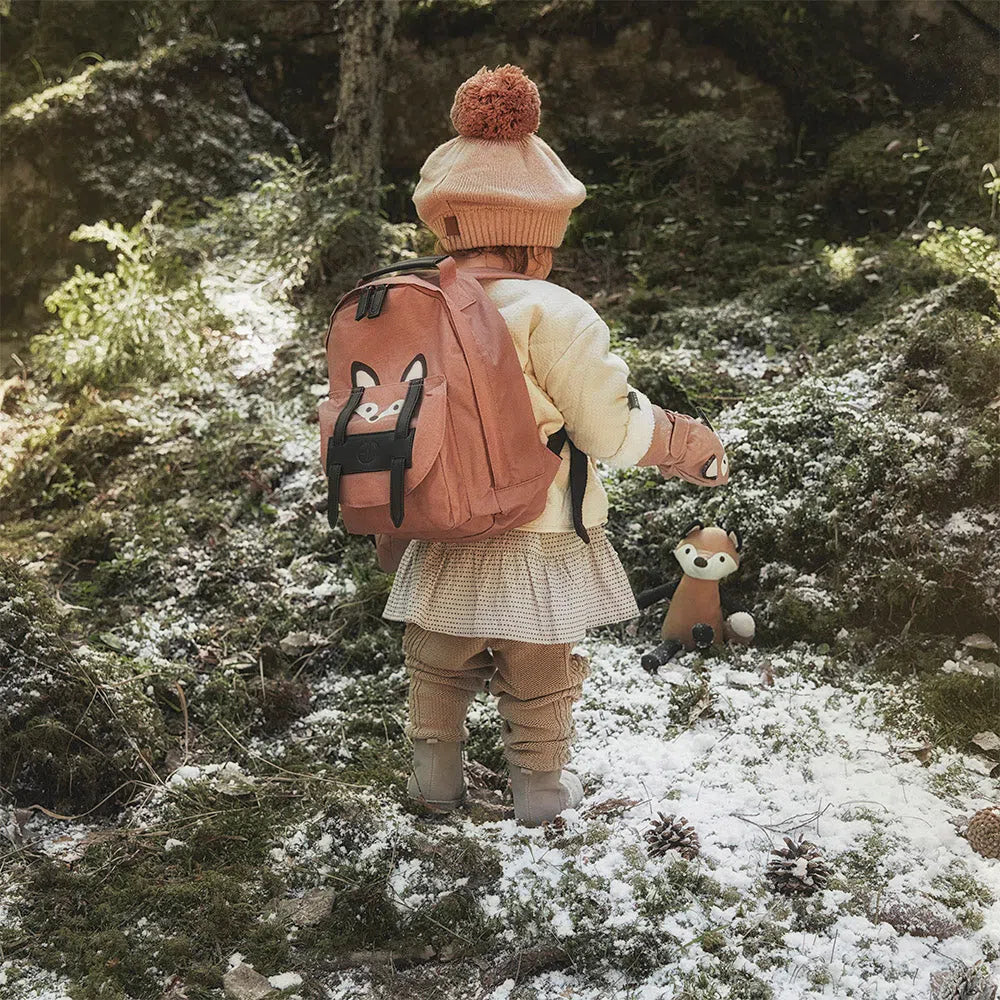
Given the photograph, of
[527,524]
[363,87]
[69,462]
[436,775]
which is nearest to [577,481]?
[527,524]

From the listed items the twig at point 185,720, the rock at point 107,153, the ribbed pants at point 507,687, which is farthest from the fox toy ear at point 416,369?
the rock at point 107,153

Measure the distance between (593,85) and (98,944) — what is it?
5698mm

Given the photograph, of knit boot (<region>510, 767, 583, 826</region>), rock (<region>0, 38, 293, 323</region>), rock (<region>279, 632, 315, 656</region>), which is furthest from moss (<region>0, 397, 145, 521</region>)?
knit boot (<region>510, 767, 583, 826</region>)

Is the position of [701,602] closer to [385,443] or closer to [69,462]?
[385,443]

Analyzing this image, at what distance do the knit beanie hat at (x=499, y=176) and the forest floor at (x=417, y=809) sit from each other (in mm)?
1592

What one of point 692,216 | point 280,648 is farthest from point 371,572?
point 692,216

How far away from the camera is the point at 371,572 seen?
3926 millimetres

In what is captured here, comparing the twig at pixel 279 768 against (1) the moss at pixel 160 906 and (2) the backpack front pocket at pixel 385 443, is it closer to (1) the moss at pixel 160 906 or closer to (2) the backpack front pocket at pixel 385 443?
(1) the moss at pixel 160 906

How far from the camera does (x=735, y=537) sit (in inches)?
132

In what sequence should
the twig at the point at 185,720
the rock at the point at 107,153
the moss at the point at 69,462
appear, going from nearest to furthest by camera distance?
the twig at the point at 185,720
the moss at the point at 69,462
the rock at the point at 107,153

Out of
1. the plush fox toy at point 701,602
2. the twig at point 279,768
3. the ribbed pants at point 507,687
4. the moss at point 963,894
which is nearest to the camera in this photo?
the moss at point 963,894

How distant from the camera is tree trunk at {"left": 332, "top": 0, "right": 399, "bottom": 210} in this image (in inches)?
214

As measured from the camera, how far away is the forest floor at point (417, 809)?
216cm

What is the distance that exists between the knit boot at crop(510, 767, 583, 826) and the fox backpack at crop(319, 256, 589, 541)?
74cm
